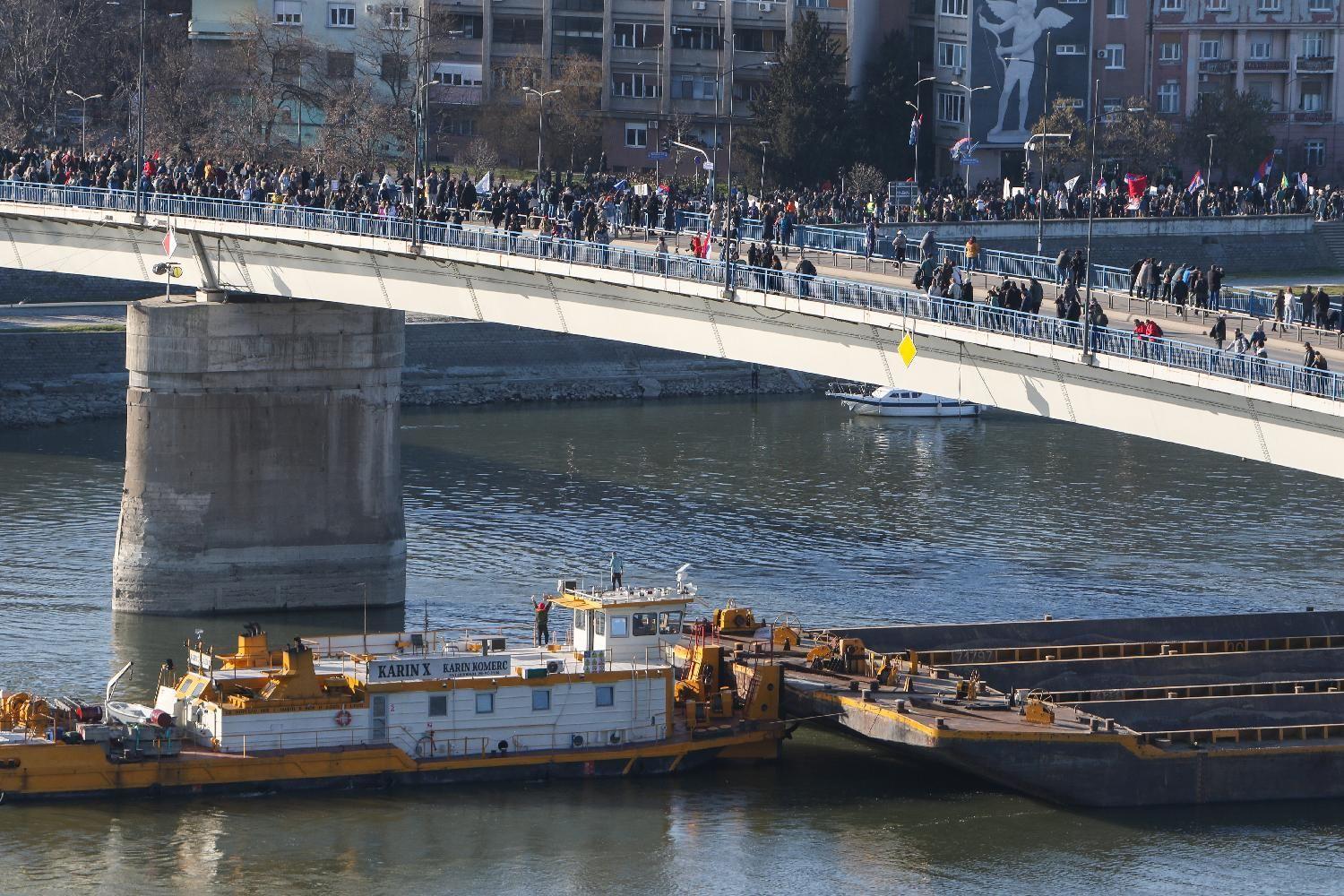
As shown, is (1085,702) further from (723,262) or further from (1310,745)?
(723,262)

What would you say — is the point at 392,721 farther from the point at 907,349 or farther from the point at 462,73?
the point at 462,73

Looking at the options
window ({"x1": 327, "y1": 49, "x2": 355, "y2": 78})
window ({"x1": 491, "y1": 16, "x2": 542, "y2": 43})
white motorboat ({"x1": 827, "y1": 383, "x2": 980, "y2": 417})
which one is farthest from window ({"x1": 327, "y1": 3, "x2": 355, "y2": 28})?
white motorboat ({"x1": 827, "y1": 383, "x2": 980, "y2": 417})

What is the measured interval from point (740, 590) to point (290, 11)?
6964 cm

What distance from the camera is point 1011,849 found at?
140 feet

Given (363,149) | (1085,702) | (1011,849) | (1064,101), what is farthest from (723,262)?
(1064,101)

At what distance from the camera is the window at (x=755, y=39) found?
406 feet

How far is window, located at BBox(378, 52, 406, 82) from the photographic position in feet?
378

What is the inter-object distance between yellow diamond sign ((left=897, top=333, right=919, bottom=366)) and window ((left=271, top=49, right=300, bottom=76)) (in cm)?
6671

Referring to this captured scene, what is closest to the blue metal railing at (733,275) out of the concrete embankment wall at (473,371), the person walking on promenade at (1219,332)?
the person walking on promenade at (1219,332)

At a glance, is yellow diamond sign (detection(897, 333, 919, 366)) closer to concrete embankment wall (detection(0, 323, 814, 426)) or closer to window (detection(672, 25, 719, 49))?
concrete embankment wall (detection(0, 323, 814, 426))

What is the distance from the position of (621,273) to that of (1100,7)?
72531 mm

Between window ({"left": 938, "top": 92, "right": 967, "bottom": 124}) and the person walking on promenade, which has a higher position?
window ({"left": 938, "top": 92, "right": 967, "bottom": 124})

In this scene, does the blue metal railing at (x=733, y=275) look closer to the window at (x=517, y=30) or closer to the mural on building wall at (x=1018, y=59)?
the window at (x=517, y=30)

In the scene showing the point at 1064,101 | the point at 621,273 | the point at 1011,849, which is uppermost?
the point at 1064,101
